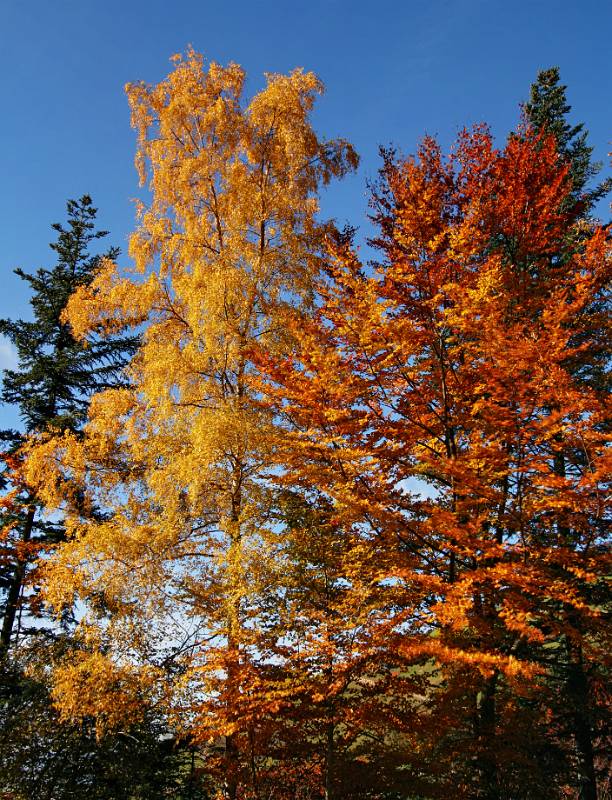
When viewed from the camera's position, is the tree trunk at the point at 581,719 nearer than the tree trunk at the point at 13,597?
Yes

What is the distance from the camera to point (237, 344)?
349 inches

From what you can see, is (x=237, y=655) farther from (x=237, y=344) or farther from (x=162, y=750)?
(x=237, y=344)

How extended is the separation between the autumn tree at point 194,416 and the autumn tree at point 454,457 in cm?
98

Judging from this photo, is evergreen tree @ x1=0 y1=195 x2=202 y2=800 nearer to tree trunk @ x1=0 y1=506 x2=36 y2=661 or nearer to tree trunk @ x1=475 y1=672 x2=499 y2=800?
tree trunk @ x1=0 y1=506 x2=36 y2=661

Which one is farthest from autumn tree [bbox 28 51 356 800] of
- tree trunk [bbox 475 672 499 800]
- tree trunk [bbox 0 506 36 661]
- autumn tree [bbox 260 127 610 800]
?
tree trunk [bbox 0 506 36 661]

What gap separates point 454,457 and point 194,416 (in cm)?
397

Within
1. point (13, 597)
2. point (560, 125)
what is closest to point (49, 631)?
point (13, 597)

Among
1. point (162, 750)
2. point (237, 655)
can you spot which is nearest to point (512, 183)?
point (237, 655)

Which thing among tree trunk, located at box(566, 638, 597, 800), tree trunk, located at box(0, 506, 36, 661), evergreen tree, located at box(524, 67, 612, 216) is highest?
evergreen tree, located at box(524, 67, 612, 216)

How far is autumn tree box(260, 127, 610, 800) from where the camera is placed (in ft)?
22.2

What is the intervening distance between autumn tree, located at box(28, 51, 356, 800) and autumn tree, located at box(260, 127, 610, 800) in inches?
38.6

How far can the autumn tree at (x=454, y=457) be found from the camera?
675 cm

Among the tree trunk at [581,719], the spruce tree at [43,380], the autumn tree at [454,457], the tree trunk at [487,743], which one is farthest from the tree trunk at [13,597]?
the tree trunk at [581,719]

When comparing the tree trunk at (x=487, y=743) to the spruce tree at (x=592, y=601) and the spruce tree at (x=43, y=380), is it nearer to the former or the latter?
the spruce tree at (x=592, y=601)
